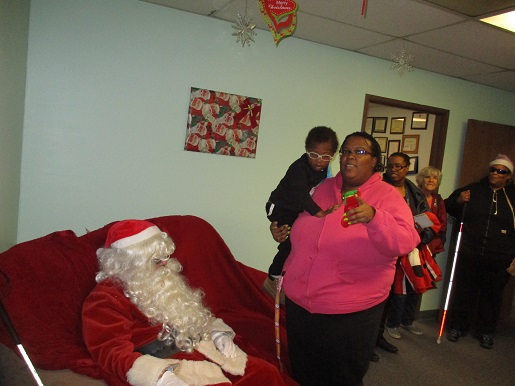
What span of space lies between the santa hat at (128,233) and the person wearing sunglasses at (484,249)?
314 centimetres

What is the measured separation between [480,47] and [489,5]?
865 mm

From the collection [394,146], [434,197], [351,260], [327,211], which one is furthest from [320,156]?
[394,146]

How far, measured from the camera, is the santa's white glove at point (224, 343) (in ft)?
5.64

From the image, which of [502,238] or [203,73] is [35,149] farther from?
[502,238]

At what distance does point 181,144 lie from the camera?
2.99 m

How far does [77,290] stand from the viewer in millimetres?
1763

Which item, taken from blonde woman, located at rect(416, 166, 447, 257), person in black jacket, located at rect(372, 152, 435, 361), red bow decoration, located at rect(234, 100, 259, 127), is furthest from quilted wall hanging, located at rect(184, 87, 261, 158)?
blonde woman, located at rect(416, 166, 447, 257)

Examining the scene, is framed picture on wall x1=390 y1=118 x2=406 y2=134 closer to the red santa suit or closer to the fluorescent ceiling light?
the fluorescent ceiling light

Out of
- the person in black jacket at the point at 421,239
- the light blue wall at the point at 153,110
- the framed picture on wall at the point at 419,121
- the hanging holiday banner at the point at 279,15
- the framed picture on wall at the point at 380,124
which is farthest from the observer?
the framed picture on wall at the point at 380,124

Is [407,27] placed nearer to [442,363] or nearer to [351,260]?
[351,260]

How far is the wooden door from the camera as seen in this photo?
408 centimetres

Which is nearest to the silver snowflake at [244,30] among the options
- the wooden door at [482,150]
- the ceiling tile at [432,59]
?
the ceiling tile at [432,59]

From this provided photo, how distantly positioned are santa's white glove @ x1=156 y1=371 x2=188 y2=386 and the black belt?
0.78 ft

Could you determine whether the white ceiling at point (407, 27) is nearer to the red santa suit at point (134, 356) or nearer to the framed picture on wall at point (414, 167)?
the framed picture on wall at point (414, 167)
